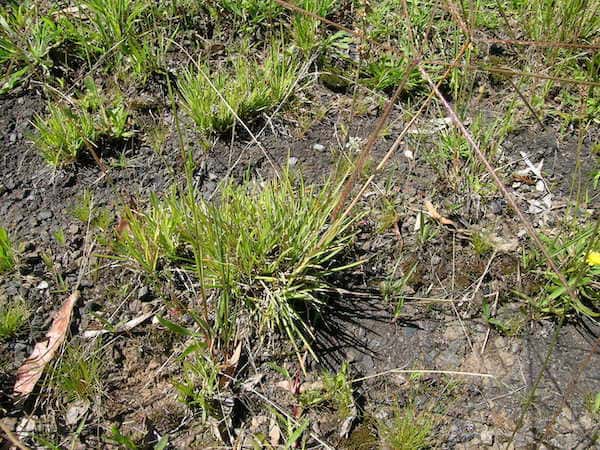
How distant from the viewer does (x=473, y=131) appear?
240 centimetres

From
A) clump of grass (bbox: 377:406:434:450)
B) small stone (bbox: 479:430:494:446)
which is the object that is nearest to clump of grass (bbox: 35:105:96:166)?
clump of grass (bbox: 377:406:434:450)

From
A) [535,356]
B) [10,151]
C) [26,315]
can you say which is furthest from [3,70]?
[535,356]

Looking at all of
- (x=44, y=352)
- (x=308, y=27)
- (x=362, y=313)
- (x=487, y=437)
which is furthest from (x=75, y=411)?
(x=308, y=27)

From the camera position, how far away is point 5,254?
2.03 metres

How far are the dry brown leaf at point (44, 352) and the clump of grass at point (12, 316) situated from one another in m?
0.09

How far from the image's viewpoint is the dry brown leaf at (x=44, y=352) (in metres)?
1.82

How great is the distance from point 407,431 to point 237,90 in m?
1.50

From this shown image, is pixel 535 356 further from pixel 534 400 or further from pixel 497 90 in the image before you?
pixel 497 90

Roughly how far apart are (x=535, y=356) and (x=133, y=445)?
4.24ft

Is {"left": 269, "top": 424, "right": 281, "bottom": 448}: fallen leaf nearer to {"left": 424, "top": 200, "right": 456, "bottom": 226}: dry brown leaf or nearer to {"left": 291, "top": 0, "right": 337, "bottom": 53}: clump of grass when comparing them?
{"left": 424, "top": 200, "right": 456, "bottom": 226}: dry brown leaf

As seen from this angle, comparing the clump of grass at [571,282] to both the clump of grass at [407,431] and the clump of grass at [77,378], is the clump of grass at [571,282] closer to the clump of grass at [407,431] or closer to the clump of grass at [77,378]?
the clump of grass at [407,431]

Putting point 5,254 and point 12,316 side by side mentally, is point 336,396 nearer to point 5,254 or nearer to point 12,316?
point 12,316

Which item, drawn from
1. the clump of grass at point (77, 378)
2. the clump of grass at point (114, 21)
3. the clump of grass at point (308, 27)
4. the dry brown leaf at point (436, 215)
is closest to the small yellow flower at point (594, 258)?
the dry brown leaf at point (436, 215)

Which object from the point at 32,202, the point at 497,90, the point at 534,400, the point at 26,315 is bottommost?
the point at 534,400
